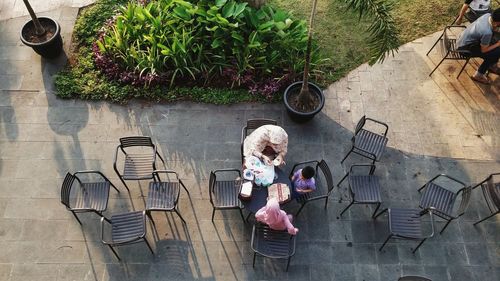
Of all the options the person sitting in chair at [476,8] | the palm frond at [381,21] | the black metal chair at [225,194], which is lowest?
the black metal chair at [225,194]

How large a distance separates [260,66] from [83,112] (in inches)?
144

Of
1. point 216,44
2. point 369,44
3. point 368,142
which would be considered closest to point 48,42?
point 216,44

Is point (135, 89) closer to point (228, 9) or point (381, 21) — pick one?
point (228, 9)

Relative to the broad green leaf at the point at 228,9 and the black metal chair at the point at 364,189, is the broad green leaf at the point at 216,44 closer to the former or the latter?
the broad green leaf at the point at 228,9

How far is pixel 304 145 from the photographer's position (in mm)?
7855

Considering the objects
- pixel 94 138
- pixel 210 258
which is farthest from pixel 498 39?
pixel 94 138

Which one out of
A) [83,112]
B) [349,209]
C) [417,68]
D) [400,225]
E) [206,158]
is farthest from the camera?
[417,68]

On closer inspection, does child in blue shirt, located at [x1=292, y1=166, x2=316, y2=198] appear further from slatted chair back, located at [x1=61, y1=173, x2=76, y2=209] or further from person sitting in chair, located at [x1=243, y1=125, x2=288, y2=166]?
slatted chair back, located at [x1=61, y1=173, x2=76, y2=209]

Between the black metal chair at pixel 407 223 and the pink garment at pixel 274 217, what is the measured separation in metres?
1.62

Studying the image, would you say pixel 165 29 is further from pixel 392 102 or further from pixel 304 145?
pixel 392 102

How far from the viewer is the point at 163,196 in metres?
6.72

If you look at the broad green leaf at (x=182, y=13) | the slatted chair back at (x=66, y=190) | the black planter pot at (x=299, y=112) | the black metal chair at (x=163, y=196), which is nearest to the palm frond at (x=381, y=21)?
the black planter pot at (x=299, y=112)

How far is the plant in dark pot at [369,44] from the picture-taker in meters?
6.36

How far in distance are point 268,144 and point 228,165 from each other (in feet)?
3.65
